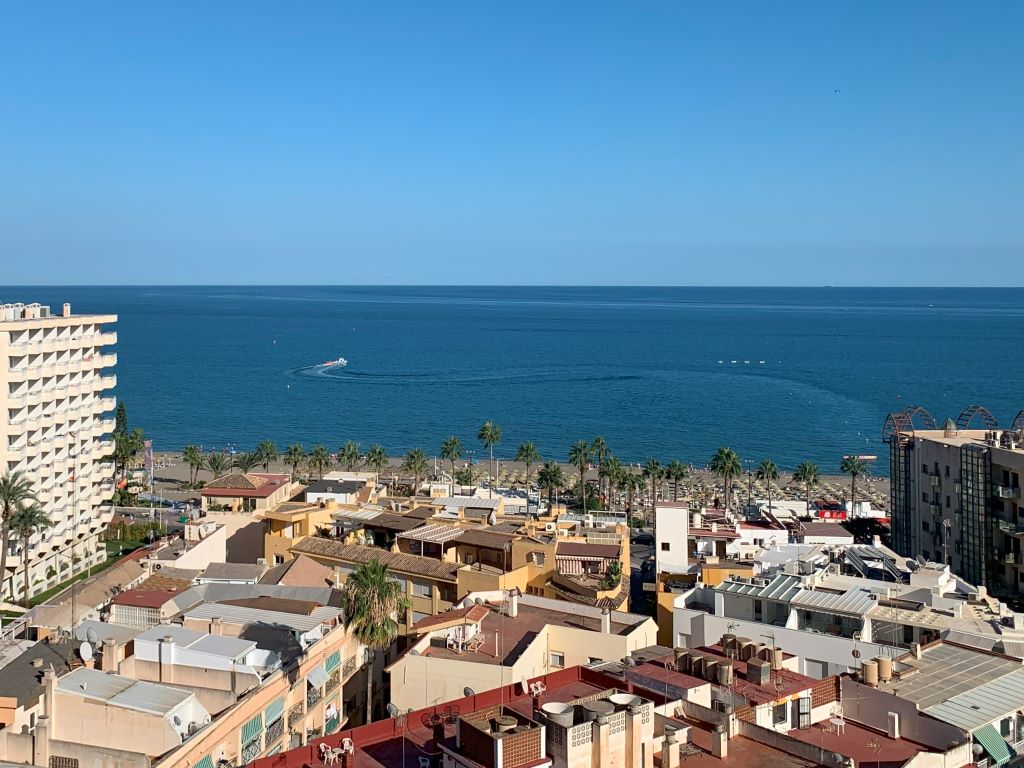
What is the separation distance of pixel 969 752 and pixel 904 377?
14219 cm

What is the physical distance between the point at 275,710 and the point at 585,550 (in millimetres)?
16846

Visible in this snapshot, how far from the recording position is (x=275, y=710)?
2072 cm

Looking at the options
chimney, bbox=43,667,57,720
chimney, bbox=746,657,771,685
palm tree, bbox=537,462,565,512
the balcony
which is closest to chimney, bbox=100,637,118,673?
chimney, bbox=43,667,57,720

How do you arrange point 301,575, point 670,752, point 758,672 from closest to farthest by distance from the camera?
point 670,752, point 758,672, point 301,575

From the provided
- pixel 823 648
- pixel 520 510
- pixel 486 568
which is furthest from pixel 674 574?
pixel 520 510

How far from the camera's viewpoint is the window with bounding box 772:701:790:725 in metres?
17.3

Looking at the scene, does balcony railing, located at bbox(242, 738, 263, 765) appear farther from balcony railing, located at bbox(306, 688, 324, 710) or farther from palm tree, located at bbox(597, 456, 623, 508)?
palm tree, located at bbox(597, 456, 623, 508)

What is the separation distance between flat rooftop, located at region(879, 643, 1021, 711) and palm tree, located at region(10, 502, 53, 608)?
3364 cm

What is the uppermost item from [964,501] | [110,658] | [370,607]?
[370,607]

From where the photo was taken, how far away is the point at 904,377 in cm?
14950

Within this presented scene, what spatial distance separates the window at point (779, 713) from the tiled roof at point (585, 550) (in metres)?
17.8

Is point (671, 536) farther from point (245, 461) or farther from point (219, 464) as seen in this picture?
point (219, 464)

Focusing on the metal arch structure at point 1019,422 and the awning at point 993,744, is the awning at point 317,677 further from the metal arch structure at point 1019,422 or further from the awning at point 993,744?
the metal arch structure at point 1019,422

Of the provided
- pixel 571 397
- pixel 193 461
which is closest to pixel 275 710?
pixel 193 461
